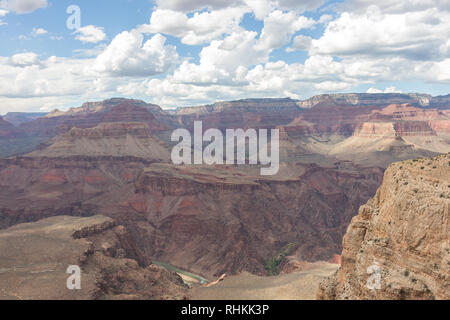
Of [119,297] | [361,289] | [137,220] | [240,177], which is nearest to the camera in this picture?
[361,289]

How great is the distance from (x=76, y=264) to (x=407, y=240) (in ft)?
152

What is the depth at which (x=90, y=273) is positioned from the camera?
53188 mm

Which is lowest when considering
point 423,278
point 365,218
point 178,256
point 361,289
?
point 178,256

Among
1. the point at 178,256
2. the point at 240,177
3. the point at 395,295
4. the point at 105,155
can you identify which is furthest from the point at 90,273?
the point at 105,155

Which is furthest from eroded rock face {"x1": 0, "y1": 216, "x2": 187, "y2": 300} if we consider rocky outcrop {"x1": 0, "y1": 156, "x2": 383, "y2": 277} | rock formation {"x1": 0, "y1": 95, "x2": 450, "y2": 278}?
rocky outcrop {"x1": 0, "y1": 156, "x2": 383, "y2": 277}

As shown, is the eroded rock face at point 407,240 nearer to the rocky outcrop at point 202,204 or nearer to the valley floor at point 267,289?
the valley floor at point 267,289

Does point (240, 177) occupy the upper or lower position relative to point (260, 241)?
upper

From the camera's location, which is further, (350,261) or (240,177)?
(240,177)

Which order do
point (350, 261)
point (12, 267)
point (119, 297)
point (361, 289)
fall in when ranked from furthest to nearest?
1. point (12, 267)
2. point (119, 297)
3. point (350, 261)
4. point (361, 289)

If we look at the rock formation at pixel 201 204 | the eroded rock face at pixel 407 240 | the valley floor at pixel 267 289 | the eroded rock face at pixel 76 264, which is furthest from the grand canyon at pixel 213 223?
the valley floor at pixel 267 289

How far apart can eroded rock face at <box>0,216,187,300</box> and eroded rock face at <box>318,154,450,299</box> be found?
29.8 m

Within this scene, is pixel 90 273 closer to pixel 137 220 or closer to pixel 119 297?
pixel 119 297

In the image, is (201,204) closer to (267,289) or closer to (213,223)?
(213,223)

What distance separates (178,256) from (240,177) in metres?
52.3
